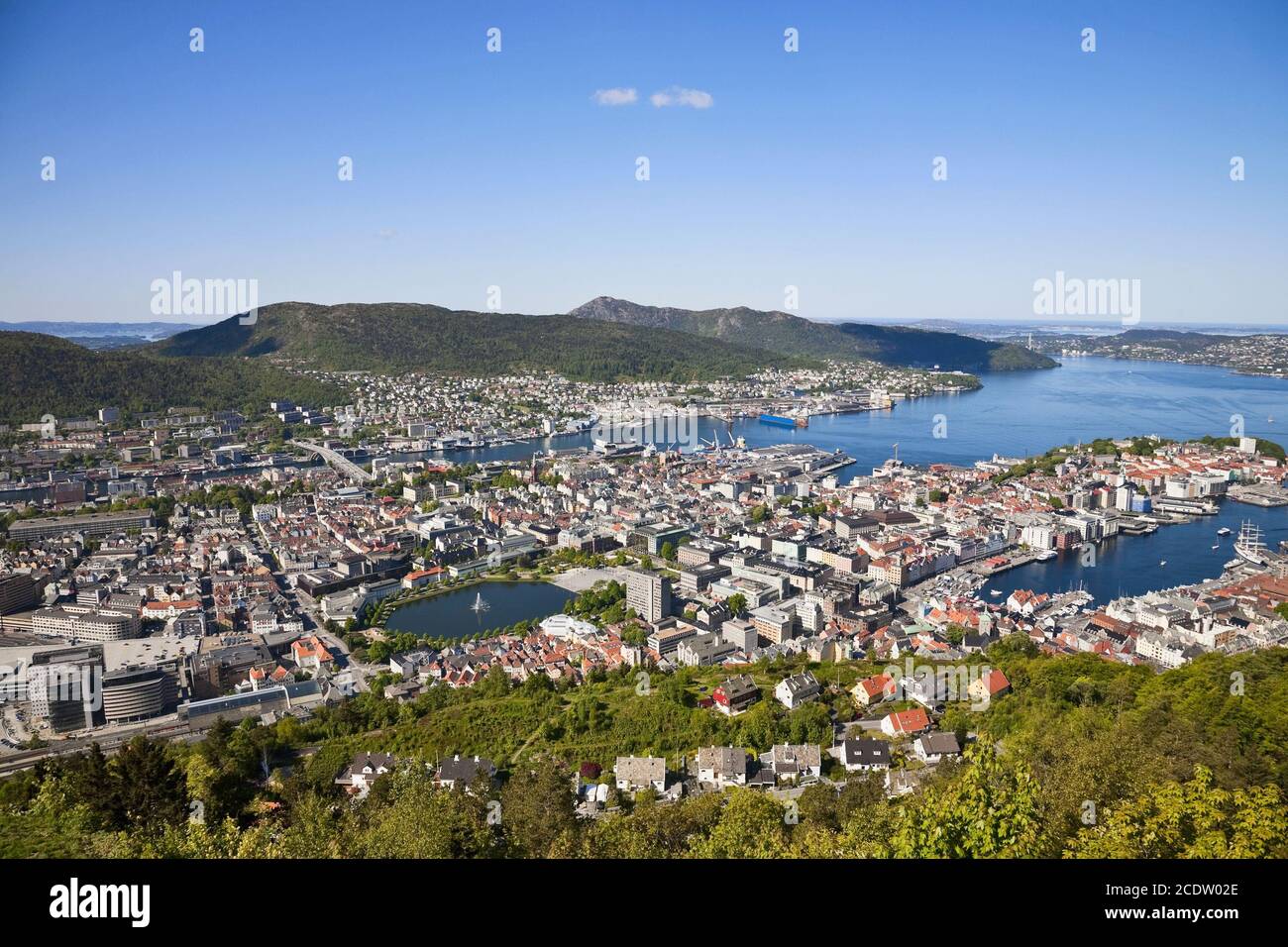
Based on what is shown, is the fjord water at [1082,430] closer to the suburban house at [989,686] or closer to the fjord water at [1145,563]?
the fjord water at [1145,563]

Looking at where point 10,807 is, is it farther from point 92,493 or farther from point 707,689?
point 92,493

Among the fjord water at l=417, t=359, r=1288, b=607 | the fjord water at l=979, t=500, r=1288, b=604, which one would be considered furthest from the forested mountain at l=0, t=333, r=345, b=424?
the fjord water at l=979, t=500, r=1288, b=604

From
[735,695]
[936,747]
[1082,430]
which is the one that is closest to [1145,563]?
[936,747]

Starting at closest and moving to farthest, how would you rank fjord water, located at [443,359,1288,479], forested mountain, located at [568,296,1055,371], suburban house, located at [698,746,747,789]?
suburban house, located at [698,746,747,789] < fjord water, located at [443,359,1288,479] < forested mountain, located at [568,296,1055,371]

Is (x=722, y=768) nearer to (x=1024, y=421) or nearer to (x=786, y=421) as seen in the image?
(x=786, y=421)

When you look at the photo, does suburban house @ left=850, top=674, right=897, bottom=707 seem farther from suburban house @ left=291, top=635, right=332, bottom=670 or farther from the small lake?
suburban house @ left=291, top=635, right=332, bottom=670

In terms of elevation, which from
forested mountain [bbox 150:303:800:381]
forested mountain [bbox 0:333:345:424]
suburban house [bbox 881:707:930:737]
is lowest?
suburban house [bbox 881:707:930:737]
